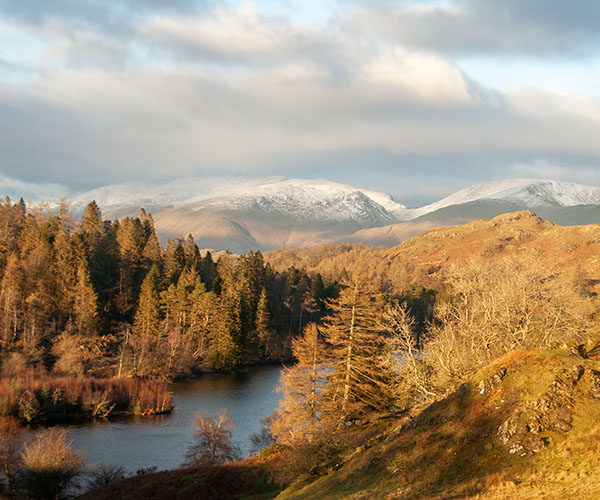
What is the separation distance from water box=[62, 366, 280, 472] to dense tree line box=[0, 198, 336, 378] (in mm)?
12025

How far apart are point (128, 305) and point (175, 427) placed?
5723cm

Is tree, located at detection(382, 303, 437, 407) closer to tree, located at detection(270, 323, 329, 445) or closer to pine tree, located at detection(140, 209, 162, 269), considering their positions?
tree, located at detection(270, 323, 329, 445)

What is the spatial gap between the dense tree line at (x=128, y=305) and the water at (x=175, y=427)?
12.0 m

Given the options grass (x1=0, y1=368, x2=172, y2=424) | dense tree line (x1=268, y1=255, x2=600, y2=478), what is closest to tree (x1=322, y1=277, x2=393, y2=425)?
dense tree line (x1=268, y1=255, x2=600, y2=478)

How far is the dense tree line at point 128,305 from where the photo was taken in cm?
9531

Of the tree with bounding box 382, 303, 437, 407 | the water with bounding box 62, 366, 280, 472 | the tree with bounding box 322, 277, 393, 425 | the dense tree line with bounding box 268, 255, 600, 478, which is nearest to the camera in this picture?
the tree with bounding box 382, 303, 437, 407

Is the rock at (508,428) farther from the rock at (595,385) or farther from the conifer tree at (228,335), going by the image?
the conifer tree at (228,335)

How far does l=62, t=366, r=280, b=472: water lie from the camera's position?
56475 millimetres

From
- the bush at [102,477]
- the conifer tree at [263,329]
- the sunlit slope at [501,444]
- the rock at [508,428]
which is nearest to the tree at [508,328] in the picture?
the sunlit slope at [501,444]

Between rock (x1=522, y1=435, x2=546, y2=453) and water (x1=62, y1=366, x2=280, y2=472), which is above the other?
rock (x1=522, y1=435, x2=546, y2=453)

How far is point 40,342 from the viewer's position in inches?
3856

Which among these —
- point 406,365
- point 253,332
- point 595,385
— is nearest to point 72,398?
point 406,365

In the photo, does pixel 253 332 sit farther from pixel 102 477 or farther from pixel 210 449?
pixel 102 477

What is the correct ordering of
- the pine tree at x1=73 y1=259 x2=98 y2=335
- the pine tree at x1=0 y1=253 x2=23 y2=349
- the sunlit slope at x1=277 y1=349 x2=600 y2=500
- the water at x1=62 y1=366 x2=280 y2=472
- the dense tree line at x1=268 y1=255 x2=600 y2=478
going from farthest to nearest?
the pine tree at x1=73 y1=259 x2=98 y2=335, the pine tree at x1=0 y1=253 x2=23 y2=349, the water at x1=62 y1=366 x2=280 y2=472, the dense tree line at x1=268 y1=255 x2=600 y2=478, the sunlit slope at x1=277 y1=349 x2=600 y2=500
